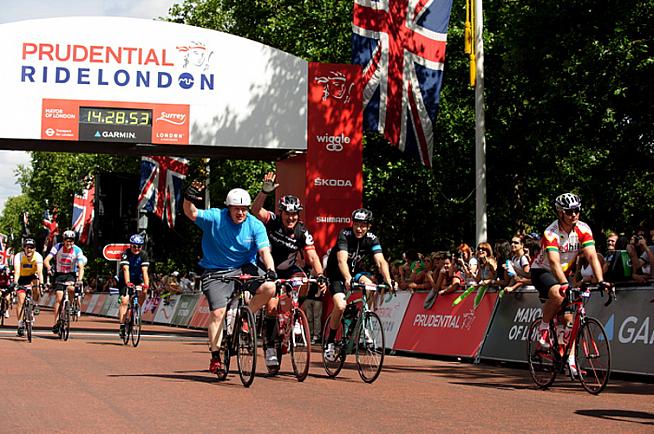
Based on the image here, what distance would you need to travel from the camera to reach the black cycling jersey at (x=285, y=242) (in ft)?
46.4

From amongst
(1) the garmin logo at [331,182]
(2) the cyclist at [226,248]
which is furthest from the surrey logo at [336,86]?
(2) the cyclist at [226,248]

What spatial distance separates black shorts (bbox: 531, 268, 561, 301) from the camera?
12.3 metres

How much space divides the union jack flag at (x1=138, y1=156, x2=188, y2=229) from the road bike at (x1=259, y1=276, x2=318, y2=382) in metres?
30.5

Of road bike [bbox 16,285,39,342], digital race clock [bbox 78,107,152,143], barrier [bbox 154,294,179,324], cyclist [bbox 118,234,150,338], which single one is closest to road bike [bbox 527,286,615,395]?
cyclist [bbox 118,234,150,338]

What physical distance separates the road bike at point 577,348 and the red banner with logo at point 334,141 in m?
12.8

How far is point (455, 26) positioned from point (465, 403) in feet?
95.2

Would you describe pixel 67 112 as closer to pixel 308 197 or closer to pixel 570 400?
pixel 308 197

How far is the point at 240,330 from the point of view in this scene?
1217 cm

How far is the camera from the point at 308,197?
25.0m

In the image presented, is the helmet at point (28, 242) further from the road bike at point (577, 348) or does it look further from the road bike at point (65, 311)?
the road bike at point (577, 348)

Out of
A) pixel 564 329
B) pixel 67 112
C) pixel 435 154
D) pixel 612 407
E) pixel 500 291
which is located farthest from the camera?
pixel 435 154

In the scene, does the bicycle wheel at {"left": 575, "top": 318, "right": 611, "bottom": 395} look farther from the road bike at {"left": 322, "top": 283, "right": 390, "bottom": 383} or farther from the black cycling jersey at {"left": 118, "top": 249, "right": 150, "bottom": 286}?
the black cycling jersey at {"left": 118, "top": 249, "right": 150, "bottom": 286}

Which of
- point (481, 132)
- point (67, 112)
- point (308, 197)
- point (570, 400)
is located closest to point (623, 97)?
point (481, 132)

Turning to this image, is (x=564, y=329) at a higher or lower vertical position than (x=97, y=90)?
lower
